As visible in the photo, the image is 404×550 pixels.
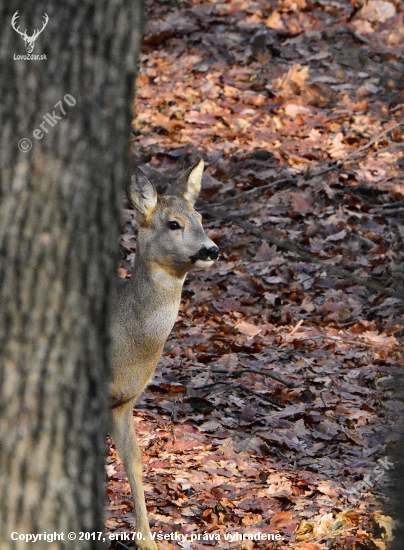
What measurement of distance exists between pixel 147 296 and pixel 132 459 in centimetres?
105

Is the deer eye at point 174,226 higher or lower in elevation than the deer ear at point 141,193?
lower

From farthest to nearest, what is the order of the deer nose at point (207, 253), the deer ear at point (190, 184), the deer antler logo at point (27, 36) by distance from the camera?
1. the deer ear at point (190, 184)
2. the deer nose at point (207, 253)
3. the deer antler logo at point (27, 36)

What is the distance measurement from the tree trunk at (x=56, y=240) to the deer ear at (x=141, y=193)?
9.37ft

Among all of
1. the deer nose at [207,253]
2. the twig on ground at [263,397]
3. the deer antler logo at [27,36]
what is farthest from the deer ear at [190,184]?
the deer antler logo at [27,36]

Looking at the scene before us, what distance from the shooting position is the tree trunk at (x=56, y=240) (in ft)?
9.70

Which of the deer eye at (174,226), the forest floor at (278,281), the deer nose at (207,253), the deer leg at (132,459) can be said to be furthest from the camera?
the deer eye at (174,226)

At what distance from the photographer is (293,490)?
18.6ft

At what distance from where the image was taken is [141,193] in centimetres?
601

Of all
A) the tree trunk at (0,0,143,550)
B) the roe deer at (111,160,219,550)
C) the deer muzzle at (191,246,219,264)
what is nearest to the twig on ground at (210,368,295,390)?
the roe deer at (111,160,219,550)

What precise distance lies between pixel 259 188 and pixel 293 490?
6.38 m

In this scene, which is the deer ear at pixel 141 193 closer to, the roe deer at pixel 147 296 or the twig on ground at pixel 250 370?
the roe deer at pixel 147 296

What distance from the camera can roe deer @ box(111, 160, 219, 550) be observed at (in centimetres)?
554

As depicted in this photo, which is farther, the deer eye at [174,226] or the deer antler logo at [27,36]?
the deer eye at [174,226]

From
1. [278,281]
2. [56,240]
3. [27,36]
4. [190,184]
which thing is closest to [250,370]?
[190,184]
